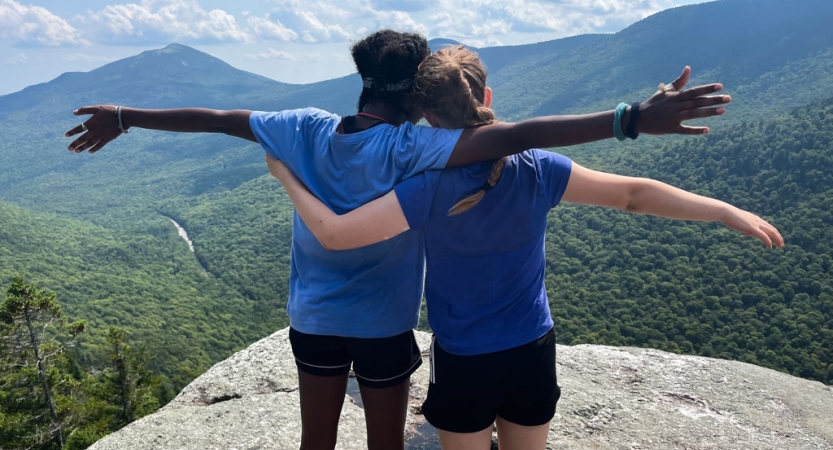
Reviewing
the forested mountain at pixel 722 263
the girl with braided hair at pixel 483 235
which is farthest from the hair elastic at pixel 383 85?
the forested mountain at pixel 722 263

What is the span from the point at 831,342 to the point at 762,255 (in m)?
11.0

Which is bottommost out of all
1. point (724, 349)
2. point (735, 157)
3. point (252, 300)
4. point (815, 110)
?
point (252, 300)

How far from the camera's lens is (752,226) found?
1892mm

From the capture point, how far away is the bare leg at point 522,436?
2193 mm

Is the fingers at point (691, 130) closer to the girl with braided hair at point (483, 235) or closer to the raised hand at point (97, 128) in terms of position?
the girl with braided hair at point (483, 235)

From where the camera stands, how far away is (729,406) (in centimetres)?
435

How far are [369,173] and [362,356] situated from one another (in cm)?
73

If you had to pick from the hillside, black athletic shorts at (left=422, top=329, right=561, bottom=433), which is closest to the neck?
black athletic shorts at (left=422, top=329, right=561, bottom=433)

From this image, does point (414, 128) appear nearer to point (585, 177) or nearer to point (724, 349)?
point (585, 177)

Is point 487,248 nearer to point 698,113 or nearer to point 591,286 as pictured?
point 698,113

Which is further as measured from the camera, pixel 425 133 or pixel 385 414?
pixel 385 414

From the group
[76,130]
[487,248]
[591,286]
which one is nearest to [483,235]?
[487,248]

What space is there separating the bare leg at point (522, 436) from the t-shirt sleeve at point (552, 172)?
881mm

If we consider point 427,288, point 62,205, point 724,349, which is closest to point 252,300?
point 724,349
